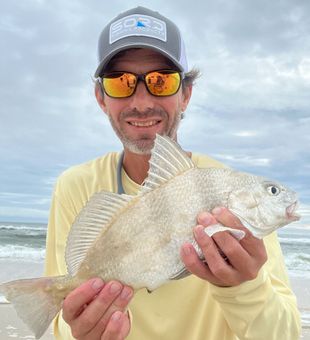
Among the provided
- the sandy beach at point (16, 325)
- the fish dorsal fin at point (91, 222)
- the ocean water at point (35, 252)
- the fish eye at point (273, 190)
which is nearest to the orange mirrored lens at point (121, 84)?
the fish dorsal fin at point (91, 222)

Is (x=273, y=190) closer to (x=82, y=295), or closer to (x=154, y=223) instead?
(x=154, y=223)

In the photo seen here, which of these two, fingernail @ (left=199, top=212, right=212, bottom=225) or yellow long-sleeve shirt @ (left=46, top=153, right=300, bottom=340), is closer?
fingernail @ (left=199, top=212, right=212, bottom=225)

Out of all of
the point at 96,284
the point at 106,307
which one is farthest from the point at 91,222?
the point at 106,307

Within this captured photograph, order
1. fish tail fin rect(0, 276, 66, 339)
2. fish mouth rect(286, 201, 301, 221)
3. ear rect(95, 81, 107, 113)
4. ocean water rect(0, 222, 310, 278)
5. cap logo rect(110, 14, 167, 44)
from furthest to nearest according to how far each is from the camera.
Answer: ocean water rect(0, 222, 310, 278), ear rect(95, 81, 107, 113), cap logo rect(110, 14, 167, 44), fish tail fin rect(0, 276, 66, 339), fish mouth rect(286, 201, 301, 221)

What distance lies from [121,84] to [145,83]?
17 centimetres

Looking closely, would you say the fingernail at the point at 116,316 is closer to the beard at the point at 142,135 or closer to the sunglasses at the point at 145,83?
the beard at the point at 142,135

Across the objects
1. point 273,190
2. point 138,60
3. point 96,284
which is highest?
point 138,60

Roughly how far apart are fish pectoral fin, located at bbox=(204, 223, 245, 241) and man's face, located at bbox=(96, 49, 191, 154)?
1.23 metres

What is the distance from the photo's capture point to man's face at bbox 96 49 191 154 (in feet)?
10.2

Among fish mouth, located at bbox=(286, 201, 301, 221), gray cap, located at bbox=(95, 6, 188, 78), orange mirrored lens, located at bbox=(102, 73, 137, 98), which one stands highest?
gray cap, located at bbox=(95, 6, 188, 78)

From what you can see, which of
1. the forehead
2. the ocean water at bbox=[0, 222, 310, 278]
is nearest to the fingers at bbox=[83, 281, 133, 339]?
the forehead

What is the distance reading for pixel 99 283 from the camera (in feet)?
7.27

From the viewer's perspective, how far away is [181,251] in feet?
6.84

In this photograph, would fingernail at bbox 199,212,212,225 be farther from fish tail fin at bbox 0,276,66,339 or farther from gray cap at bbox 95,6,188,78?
gray cap at bbox 95,6,188,78
